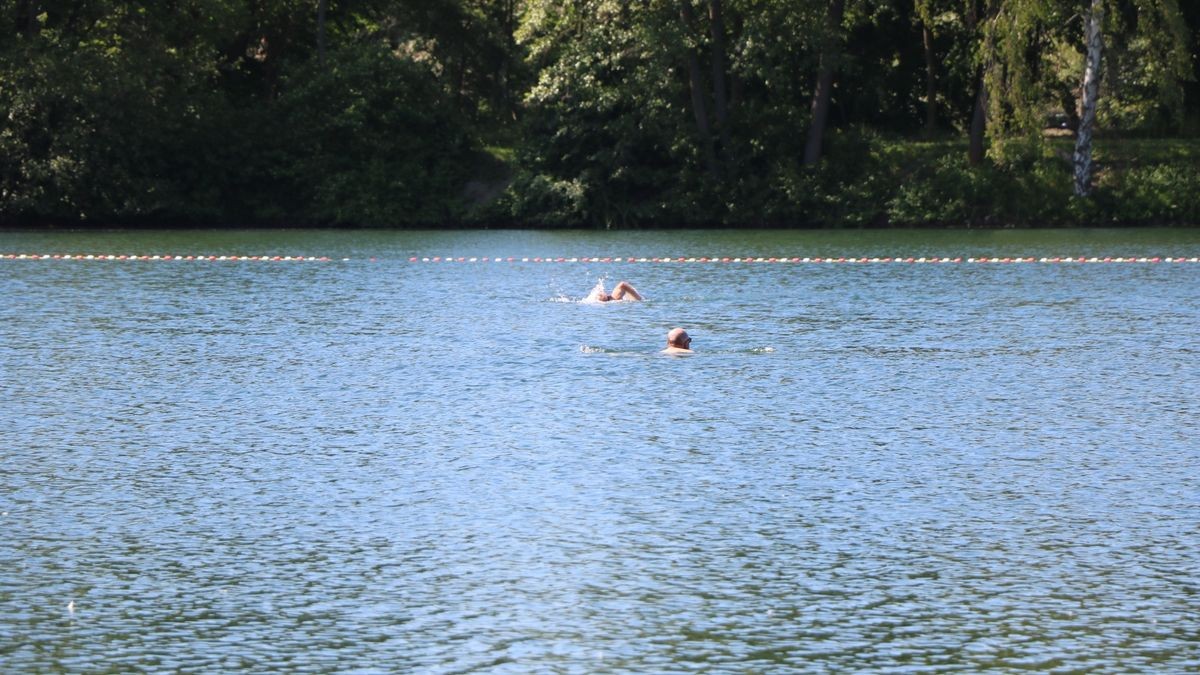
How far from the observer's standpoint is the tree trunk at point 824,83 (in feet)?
175

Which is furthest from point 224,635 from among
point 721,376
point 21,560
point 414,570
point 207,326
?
point 207,326

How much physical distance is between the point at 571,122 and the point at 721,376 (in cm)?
3713

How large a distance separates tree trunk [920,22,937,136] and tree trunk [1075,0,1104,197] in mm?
7045

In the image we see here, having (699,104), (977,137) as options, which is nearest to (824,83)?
(699,104)

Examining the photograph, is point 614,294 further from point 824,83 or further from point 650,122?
point 824,83

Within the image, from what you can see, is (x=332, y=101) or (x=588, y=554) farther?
(x=332, y=101)

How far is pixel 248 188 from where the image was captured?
56312 mm

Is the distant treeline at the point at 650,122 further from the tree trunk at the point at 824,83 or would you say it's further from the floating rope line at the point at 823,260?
the floating rope line at the point at 823,260

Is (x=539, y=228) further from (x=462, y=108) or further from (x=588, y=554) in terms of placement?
(x=588, y=554)

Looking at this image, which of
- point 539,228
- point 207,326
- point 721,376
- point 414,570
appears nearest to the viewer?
point 414,570

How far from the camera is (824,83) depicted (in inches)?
2160

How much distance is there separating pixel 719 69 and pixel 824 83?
3.24 meters

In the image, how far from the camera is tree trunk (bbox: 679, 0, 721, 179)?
5431 cm

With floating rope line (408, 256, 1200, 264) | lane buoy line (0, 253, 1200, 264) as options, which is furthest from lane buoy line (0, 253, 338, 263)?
floating rope line (408, 256, 1200, 264)
